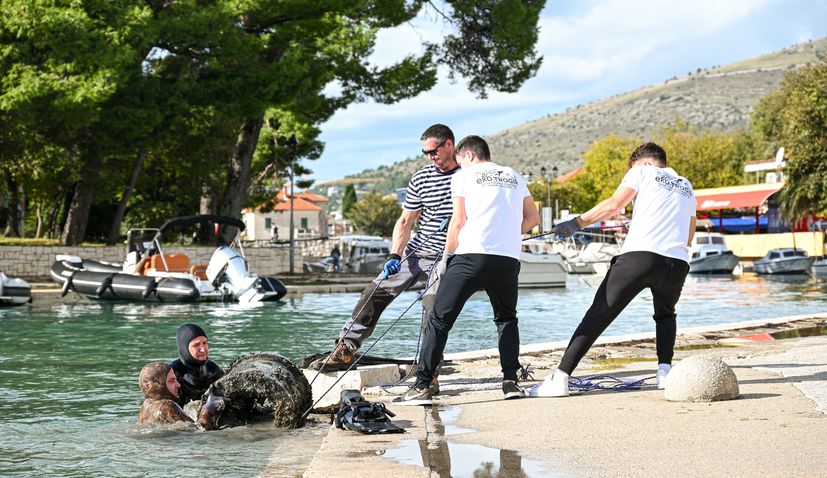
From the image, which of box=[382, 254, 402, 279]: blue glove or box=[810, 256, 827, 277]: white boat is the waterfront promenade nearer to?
box=[382, 254, 402, 279]: blue glove

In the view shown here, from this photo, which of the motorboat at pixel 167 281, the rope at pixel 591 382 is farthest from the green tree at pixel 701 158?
the rope at pixel 591 382

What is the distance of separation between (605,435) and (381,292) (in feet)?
8.68

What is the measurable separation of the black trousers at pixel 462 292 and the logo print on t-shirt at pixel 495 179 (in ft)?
1.63

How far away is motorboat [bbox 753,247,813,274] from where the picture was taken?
48.1 metres

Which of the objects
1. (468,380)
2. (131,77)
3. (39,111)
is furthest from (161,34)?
(468,380)

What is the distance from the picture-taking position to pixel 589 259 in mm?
58031

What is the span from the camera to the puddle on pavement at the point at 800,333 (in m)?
12.5

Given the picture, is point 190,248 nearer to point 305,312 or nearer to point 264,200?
point 305,312

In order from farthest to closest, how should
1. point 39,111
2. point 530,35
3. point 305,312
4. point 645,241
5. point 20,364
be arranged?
1. point 530,35
2. point 39,111
3. point 305,312
4. point 20,364
5. point 645,241

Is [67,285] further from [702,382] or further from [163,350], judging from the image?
[702,382]

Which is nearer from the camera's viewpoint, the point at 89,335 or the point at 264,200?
the point at 89,335

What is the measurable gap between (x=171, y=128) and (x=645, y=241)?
28881mm

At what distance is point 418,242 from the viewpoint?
835 centimetres

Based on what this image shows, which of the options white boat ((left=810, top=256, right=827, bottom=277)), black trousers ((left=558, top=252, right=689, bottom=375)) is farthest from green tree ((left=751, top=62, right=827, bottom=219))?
black trousers ((left=558, top=252, right=689, bottom=375))
